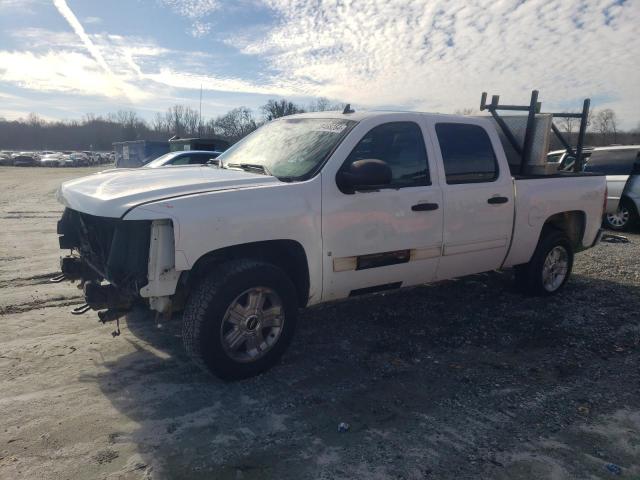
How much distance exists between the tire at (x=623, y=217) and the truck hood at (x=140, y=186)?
33.0 feet

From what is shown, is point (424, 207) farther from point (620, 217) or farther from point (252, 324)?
point (620, 217)

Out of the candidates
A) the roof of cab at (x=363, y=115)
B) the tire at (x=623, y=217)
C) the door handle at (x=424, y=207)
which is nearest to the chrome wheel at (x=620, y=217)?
the tire at (x=623, y=217)

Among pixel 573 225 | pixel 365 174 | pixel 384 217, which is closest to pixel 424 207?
pixel 384 217

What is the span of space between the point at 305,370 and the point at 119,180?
2.13 metres

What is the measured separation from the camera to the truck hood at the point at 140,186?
333 cm

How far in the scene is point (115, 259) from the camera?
345 cm

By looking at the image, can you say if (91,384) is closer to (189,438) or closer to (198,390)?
(198,390)

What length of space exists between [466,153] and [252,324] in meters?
2.77

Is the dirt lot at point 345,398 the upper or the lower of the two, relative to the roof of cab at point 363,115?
lower

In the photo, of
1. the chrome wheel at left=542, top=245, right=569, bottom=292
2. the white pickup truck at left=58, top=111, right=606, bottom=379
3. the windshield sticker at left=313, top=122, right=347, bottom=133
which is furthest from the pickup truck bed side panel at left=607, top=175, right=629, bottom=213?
the windshield sticker at left=313, top=122, right=347, bottom=133

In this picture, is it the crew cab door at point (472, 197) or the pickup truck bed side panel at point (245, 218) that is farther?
the crew cab door at point (472, 197)

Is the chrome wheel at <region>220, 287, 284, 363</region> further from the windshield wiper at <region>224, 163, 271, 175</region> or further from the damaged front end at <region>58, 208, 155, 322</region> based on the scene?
the windshield wiper at <region>224, 163, 271, 175</region>

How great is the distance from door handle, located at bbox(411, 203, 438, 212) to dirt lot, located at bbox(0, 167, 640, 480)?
1.25 meters

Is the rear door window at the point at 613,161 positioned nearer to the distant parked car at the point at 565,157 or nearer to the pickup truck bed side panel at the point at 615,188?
the pickup truck bed side panel at the point at 615,188
